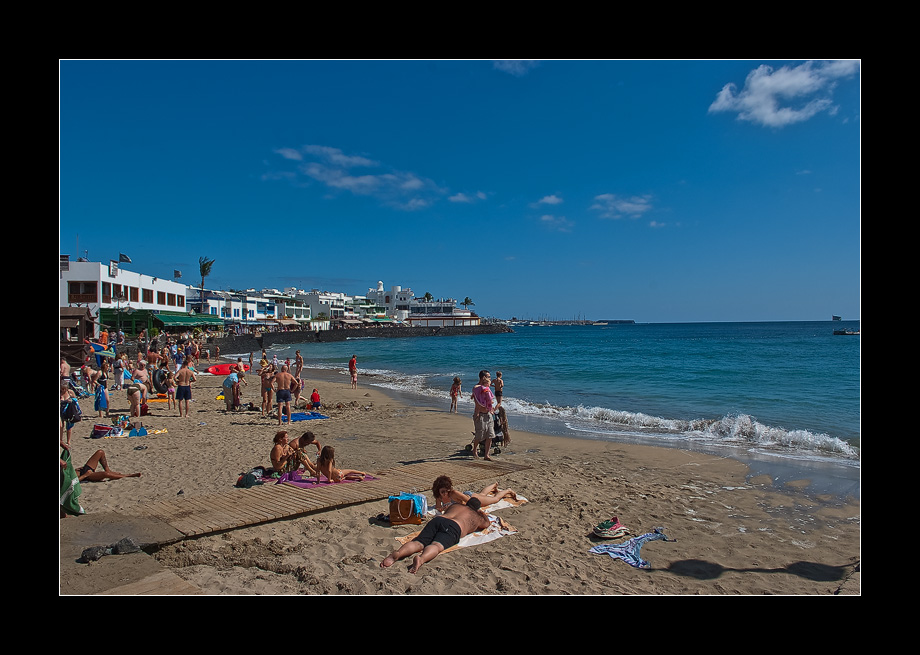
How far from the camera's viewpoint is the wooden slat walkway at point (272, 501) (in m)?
5.66

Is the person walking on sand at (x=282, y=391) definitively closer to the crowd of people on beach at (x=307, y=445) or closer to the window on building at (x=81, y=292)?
the crowd of people on beach at (x=307, y=445)

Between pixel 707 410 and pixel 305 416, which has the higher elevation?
pixel 305 416

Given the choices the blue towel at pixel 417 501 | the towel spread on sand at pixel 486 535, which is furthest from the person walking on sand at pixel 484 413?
the towel spread on sand at pixel 486 535

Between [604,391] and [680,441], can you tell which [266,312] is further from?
[680,441]

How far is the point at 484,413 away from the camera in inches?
359

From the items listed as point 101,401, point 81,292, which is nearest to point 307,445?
point 101,401

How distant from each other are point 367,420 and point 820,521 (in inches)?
393

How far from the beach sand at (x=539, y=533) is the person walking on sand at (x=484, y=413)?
0.66m

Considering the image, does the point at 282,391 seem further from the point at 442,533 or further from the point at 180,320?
the point at 180,320

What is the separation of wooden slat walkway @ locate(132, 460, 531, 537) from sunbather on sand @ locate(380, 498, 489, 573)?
143 cm

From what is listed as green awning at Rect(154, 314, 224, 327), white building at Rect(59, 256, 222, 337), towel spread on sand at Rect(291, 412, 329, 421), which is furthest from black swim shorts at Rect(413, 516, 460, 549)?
green awning at Rect(154, 314, 224, 327)

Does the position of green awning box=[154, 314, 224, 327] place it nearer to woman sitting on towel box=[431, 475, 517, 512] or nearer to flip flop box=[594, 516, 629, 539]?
woman sitting on towel box=[431, 475, 517, 512]

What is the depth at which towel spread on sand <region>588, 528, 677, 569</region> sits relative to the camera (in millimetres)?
Result: 5012

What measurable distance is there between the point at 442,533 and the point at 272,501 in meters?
2.33
